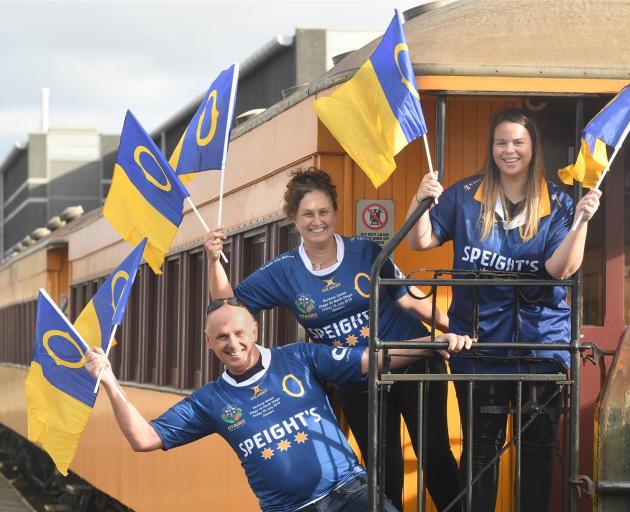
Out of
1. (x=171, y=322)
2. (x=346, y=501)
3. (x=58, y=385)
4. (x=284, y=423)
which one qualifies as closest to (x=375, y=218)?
(x=284, y=423)

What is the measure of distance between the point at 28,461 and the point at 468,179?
60.8ft

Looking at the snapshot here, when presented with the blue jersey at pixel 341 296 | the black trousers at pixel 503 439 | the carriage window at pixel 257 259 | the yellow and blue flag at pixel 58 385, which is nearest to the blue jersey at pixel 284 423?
the blue jersey at pixel 341 296

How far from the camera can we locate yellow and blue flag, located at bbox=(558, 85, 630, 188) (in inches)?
214

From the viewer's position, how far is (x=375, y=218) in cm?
643

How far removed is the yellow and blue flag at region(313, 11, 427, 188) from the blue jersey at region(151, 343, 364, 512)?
2.45ft

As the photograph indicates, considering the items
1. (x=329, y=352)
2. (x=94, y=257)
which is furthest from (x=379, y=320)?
(x=94, y=257)

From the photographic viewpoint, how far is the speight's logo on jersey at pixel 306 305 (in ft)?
19.2

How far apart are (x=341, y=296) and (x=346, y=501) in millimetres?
813

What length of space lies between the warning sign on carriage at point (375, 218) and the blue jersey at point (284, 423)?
859mm

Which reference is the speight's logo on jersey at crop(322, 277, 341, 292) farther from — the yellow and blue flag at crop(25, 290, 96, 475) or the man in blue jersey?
the yellow and blue flag at crop(25, 290, 96, 475)

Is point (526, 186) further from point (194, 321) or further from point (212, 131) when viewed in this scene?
point (194, 321)

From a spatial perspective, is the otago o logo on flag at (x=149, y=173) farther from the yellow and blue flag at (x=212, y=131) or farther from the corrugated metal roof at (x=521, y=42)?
the corrugated metal roof at (x=521, y=42)

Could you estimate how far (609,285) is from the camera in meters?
6.46

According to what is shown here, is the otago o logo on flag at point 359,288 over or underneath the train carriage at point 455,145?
underneath
